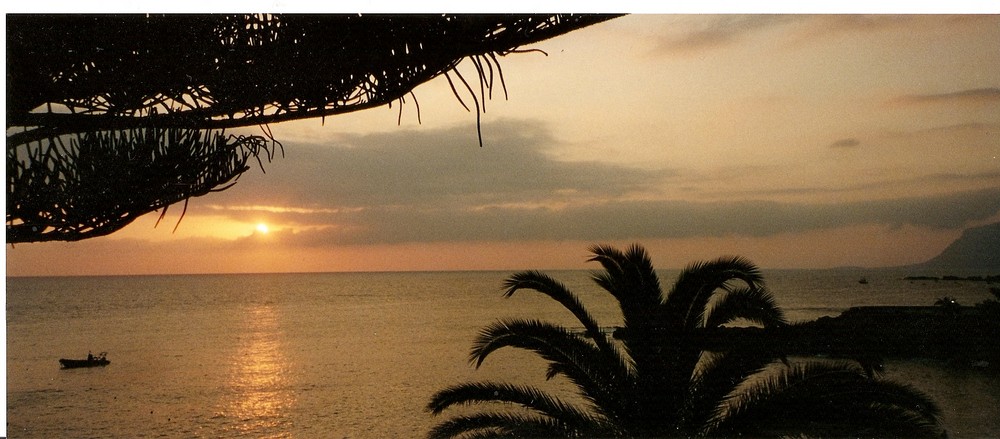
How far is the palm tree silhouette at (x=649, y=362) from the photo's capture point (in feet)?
15.7

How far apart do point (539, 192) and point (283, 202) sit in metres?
7.90

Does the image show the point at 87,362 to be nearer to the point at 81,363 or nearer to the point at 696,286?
the point at 81,363

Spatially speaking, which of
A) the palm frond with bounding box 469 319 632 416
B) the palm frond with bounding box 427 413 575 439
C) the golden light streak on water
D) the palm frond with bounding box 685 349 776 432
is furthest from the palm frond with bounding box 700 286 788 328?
the golden light streak on water

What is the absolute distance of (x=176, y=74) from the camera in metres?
3.04

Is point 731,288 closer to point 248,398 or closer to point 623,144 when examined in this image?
point 623,144

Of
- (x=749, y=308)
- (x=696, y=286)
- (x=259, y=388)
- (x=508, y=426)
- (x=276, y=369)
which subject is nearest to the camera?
(x=749, y=308)

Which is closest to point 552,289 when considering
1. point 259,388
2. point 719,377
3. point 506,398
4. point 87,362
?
point 506,398

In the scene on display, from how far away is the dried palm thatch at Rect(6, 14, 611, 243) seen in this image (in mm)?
3031

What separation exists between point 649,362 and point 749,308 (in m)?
0.79

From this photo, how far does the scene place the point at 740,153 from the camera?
20.5 feet

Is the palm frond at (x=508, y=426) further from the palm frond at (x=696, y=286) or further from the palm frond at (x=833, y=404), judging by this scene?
the palm frond at (x=833, y=404)

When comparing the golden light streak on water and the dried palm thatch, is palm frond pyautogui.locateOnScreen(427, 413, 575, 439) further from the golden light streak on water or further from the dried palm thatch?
the golden light streak on water

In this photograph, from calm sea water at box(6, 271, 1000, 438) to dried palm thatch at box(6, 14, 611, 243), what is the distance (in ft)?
A: 2.95

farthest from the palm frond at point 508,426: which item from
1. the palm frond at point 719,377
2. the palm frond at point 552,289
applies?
the palm frond at point 719,377
